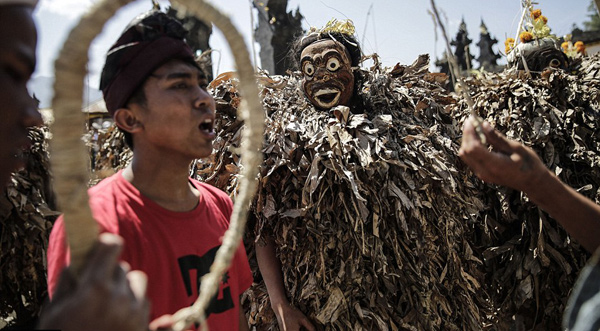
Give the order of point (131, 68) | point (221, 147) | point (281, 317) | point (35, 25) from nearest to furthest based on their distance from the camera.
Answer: point (35, 25) < point (131, 68) < point (281, 317) < point (221, 147)

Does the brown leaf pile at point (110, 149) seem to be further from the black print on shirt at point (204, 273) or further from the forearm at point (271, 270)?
the black print on shirt at point (204, 273)

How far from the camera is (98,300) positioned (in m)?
0.95

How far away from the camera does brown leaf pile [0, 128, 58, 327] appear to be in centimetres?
365

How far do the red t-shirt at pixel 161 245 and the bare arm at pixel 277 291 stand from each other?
37.0 inches

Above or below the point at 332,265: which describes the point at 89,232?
above

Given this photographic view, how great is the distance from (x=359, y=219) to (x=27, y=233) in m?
2.77

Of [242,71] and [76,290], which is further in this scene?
[242,71]

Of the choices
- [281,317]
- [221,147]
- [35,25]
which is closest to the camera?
[35,25]

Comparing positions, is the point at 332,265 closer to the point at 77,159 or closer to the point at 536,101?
the point at 77,159

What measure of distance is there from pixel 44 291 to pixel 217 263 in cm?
347

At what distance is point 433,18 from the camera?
5.35ft

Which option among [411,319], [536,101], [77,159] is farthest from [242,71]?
[536,101]

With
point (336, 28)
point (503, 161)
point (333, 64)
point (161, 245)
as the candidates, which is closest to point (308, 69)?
point (333, 64)

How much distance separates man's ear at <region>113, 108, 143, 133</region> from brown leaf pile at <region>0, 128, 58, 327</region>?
7.95ft
